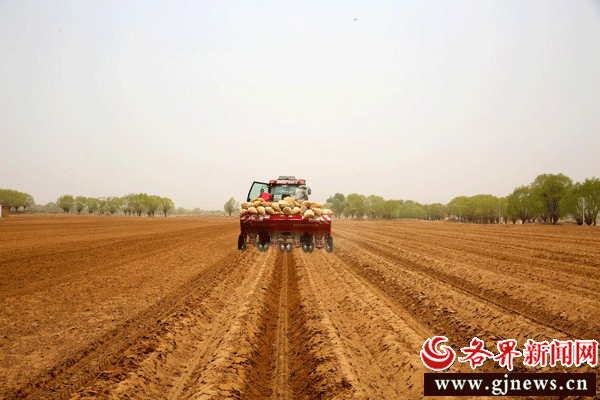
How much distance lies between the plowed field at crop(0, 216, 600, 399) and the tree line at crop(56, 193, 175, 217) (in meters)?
121

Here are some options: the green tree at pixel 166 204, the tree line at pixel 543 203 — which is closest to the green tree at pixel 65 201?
the green tree at pixel 166 204

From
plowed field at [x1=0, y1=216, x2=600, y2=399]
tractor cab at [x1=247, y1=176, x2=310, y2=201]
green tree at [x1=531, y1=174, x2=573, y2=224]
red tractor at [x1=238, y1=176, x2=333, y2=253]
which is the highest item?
green tree at [x1=531, y1=174, x2=573, y2=224]

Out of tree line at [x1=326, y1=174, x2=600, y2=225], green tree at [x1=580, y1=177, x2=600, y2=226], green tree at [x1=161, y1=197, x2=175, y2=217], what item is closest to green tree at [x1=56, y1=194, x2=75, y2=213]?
green tree at [x1=161, y1=197, x2=175, y2=217]

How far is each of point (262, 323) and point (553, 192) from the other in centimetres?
6774

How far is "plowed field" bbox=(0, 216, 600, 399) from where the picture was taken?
395 cm

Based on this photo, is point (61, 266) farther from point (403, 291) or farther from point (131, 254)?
point (403, 291)

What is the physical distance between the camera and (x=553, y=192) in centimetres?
5709

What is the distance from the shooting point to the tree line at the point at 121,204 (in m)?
122

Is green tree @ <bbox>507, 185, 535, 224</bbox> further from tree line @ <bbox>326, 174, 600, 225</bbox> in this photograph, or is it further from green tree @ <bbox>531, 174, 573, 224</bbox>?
green tree @ <bbox>531, 174, 573, 224</bbox>

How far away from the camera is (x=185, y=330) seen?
5.58 m

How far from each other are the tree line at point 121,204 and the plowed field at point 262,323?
12083 cm

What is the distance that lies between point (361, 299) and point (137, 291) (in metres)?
5.40

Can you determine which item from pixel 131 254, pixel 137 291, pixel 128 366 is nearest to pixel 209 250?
pixel 131 254

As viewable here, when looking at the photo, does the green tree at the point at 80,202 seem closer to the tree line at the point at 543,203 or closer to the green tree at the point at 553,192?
the tree line at the point at 543,203
